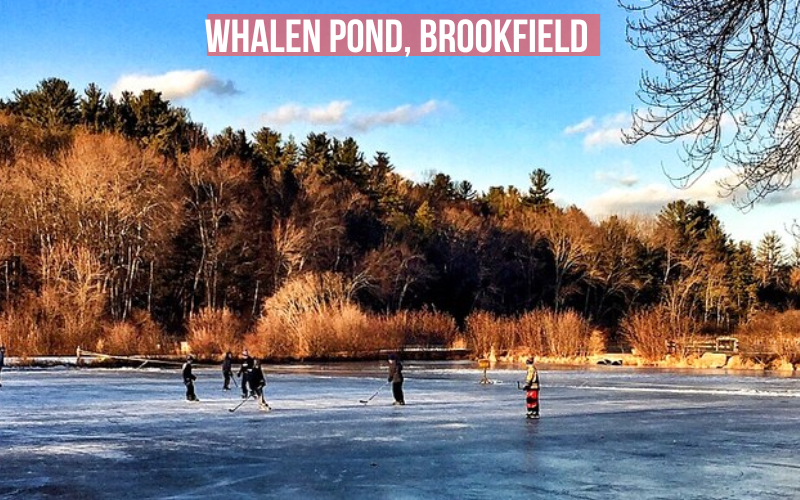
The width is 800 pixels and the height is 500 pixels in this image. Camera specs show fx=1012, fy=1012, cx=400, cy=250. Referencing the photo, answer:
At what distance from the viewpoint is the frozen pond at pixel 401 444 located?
43.4 ft

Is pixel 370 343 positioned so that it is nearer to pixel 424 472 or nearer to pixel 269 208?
pixel 269 208

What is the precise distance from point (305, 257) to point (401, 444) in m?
64.2

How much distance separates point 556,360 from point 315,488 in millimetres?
44200

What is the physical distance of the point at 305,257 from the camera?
81.6m

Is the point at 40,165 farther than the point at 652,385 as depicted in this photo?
Yes

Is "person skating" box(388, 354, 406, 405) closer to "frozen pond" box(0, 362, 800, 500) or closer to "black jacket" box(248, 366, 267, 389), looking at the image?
"frozen pond" box(0, 362, 800, 500)

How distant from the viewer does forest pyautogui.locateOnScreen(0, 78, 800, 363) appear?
2279 inches

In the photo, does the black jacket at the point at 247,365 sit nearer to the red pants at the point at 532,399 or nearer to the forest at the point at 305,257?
the red pants at the point at 532,399

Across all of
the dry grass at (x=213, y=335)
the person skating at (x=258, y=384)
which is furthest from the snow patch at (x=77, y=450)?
the dry grass at (x=213, y=335)

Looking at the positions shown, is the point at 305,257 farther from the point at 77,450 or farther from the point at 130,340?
the point at 77,450

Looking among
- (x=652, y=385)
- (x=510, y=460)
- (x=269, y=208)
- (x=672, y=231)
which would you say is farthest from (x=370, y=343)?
→ (x=672, y=231)

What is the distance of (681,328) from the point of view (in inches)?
2149

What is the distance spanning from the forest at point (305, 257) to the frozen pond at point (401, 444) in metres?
Answer: 24.3

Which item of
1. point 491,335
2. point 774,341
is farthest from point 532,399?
point 491,335
